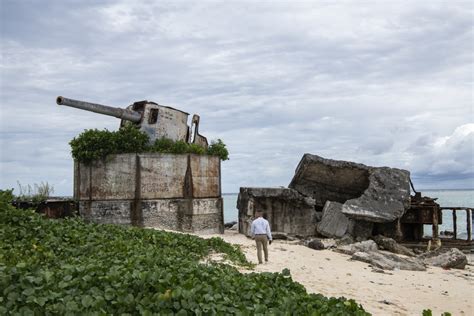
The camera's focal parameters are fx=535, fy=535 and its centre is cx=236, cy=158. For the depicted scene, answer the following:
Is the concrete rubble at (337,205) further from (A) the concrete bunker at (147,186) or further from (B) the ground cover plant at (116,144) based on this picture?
(B) the ground cover plant at (116,144)

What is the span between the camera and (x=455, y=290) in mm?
13344

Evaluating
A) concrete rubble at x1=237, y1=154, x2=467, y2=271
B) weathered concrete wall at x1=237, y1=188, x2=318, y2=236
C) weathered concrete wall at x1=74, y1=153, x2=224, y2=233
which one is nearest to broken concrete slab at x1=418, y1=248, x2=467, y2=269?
concrete rubble at x1=237, y1=154, x2=467, y2=271

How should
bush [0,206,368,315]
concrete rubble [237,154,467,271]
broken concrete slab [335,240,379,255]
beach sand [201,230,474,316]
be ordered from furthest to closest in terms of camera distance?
concrete rubble [237,154,467,271], broken concrete slab [335,240,379,255], beach sand [201,230,474,316], bush [0,206,368,315]

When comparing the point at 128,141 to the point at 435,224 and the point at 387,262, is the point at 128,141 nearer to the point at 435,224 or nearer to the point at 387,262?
the point at 387,262

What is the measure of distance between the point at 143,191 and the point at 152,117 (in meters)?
3.21

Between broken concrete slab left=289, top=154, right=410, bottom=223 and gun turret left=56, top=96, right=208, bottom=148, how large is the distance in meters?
6.26

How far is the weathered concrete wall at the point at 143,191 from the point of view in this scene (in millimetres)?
19062

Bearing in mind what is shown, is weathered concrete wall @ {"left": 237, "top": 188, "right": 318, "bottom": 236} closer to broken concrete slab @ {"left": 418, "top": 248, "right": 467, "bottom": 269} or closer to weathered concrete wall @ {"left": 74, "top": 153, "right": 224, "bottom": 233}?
weathered concrete wall @ {"left": 74, "top": 153, "right": 224, "bottom": 233}

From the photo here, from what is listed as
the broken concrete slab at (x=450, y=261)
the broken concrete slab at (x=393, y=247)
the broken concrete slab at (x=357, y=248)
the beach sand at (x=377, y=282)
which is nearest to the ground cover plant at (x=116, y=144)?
the beach sand at (x=377, y=282)

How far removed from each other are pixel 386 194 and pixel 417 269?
24.7ft

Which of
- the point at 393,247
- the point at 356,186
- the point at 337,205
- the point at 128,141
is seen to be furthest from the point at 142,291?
the point at 356,186

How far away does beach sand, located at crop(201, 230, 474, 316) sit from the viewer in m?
10.8

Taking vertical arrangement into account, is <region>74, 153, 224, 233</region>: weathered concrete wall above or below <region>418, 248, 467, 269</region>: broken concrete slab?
above

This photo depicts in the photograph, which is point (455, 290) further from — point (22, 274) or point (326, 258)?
point (22, 274)
